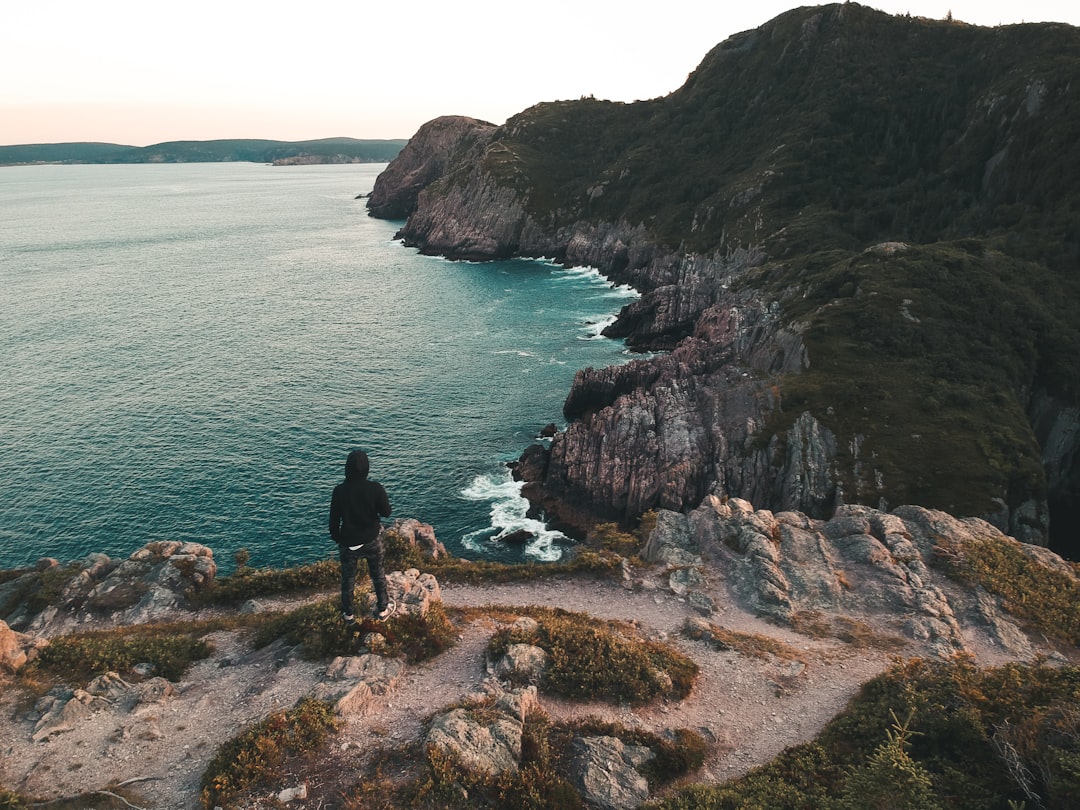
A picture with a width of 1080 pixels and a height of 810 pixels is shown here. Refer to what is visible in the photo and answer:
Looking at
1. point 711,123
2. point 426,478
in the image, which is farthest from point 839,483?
point 711,123

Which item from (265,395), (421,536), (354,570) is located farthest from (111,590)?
(265,395)

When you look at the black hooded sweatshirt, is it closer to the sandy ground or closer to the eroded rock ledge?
the sandy ground

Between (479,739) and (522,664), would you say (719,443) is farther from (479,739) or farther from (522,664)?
(479,739)

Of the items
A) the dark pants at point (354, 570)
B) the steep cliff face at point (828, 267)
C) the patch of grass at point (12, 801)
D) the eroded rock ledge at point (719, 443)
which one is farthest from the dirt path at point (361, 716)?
the steep cliff face at point (828, 267)

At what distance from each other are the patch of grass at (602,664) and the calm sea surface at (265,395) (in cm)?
2996

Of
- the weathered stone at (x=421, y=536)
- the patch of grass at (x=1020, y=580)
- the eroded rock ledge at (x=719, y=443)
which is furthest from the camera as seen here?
the eroded rock ledge at (x=719, y=443)

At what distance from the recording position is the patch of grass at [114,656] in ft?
65.2

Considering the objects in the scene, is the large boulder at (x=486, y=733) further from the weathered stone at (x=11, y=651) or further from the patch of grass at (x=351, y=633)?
the weathered stone at (x=11, y=651)

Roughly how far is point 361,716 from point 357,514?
550 centimetres

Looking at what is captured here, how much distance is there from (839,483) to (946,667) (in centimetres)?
3122

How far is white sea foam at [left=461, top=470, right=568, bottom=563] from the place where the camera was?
51.5m

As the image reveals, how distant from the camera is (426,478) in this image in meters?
60.7

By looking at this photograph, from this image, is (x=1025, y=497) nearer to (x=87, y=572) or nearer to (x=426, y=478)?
(x=426, y=478)

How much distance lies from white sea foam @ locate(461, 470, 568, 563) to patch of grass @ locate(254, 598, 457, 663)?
2928 cm
